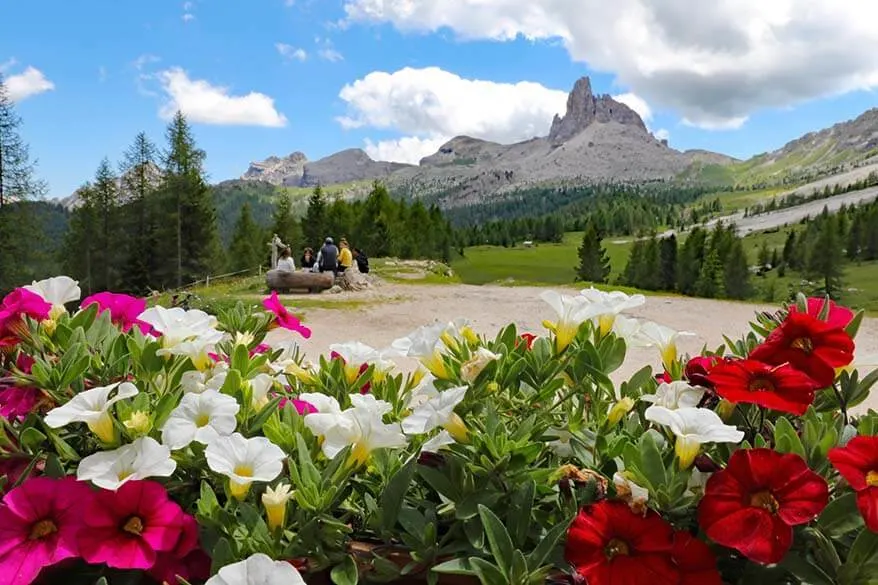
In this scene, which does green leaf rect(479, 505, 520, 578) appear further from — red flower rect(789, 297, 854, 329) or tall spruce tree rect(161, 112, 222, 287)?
tall spruce tree rect(161, 112, 222, 287)

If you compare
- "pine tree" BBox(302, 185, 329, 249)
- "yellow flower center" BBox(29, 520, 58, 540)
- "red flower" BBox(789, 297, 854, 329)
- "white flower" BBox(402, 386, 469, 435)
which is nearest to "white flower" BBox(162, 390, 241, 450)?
"yellow flower center" BBox(29, 520, 58, 540)

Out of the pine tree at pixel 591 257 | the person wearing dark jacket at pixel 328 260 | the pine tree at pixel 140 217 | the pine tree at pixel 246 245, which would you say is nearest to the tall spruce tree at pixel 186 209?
the pine tree at pixel 140 217

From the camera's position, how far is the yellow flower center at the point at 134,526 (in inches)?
46.4

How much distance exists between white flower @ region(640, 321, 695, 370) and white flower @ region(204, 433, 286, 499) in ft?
3.64

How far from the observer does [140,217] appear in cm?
4441

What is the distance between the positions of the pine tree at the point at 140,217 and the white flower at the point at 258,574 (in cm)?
4594

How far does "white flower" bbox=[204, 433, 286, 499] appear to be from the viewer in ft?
3.90

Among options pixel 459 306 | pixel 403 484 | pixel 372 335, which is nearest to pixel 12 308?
pixel 403 484

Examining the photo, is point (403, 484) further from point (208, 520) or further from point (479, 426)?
point (208, 520)

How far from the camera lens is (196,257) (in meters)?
43.0

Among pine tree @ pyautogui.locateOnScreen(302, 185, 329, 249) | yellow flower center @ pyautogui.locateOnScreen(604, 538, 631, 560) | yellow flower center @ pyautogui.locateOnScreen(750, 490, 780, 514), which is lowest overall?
yellow flower center @ pyautogui.locateOnScreen(604, 538, 631, 560)

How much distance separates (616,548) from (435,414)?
1.37 ft

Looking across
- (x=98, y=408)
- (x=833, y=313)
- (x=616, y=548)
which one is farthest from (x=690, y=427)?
(x=98, y=408)

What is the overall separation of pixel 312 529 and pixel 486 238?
121 m
